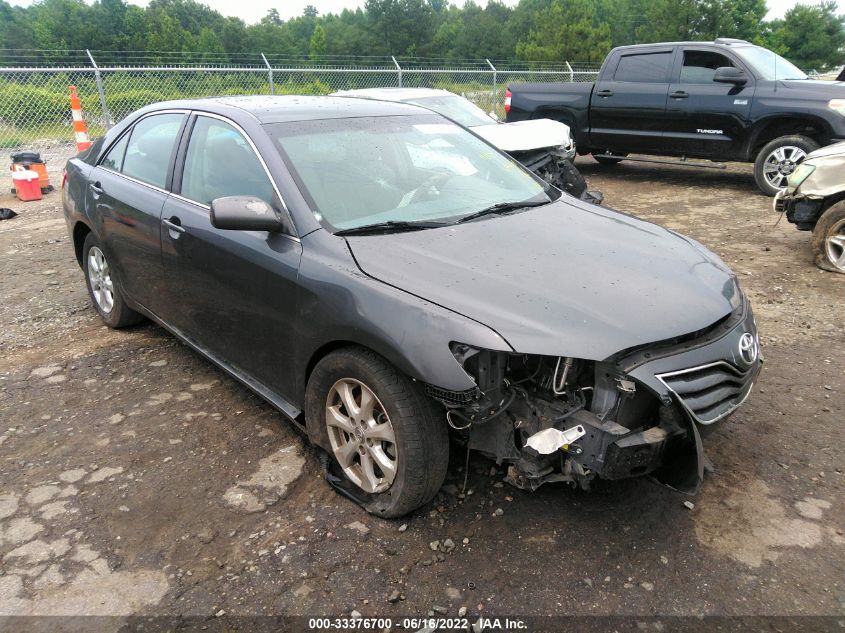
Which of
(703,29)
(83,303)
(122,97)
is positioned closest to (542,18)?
(703,29)

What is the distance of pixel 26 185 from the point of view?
925 centimetres

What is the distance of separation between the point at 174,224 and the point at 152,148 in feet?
2.57

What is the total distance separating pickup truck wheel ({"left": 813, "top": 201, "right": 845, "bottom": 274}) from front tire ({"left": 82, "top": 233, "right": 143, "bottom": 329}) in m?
5.70

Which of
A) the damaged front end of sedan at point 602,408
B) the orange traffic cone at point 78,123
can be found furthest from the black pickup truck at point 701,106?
the damaged front end of sedan at point 602,408

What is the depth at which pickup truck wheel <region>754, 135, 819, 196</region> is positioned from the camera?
26.9 ft

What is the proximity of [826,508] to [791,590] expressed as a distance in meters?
0.59

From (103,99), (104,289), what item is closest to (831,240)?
(104,289)

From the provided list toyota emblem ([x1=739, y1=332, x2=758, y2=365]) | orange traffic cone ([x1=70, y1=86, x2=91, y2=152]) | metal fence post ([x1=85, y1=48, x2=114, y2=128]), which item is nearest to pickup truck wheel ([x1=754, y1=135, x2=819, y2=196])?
toyota emblem ([x1=739, y1=332, x2=758, y2=365])

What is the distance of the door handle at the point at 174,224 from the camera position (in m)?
3.45

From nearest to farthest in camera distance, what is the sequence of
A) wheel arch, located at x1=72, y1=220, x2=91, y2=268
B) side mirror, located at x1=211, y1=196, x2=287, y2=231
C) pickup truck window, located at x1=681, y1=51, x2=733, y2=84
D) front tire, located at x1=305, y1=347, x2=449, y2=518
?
front tire, located at x1=305, y1=347, x2=449, y2=518 < side mirror, located at x1=211, y1=196, x2=287, y2=231 < wheel arch, located at x1=72, y1=220, x2=91, y2=268 < pickup truck window, located at x1=681, y1=51, x2=733, y2=84

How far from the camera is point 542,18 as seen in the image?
4984 cm

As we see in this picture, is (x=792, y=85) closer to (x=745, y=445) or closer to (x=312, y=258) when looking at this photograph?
→ (x=745, y=445)

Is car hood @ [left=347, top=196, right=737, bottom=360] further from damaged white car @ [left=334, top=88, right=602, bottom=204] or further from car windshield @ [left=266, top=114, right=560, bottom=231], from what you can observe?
damaged white car @ [left=334, top=88, right=602, bottom=204]

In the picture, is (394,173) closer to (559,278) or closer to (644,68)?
(559,278)
